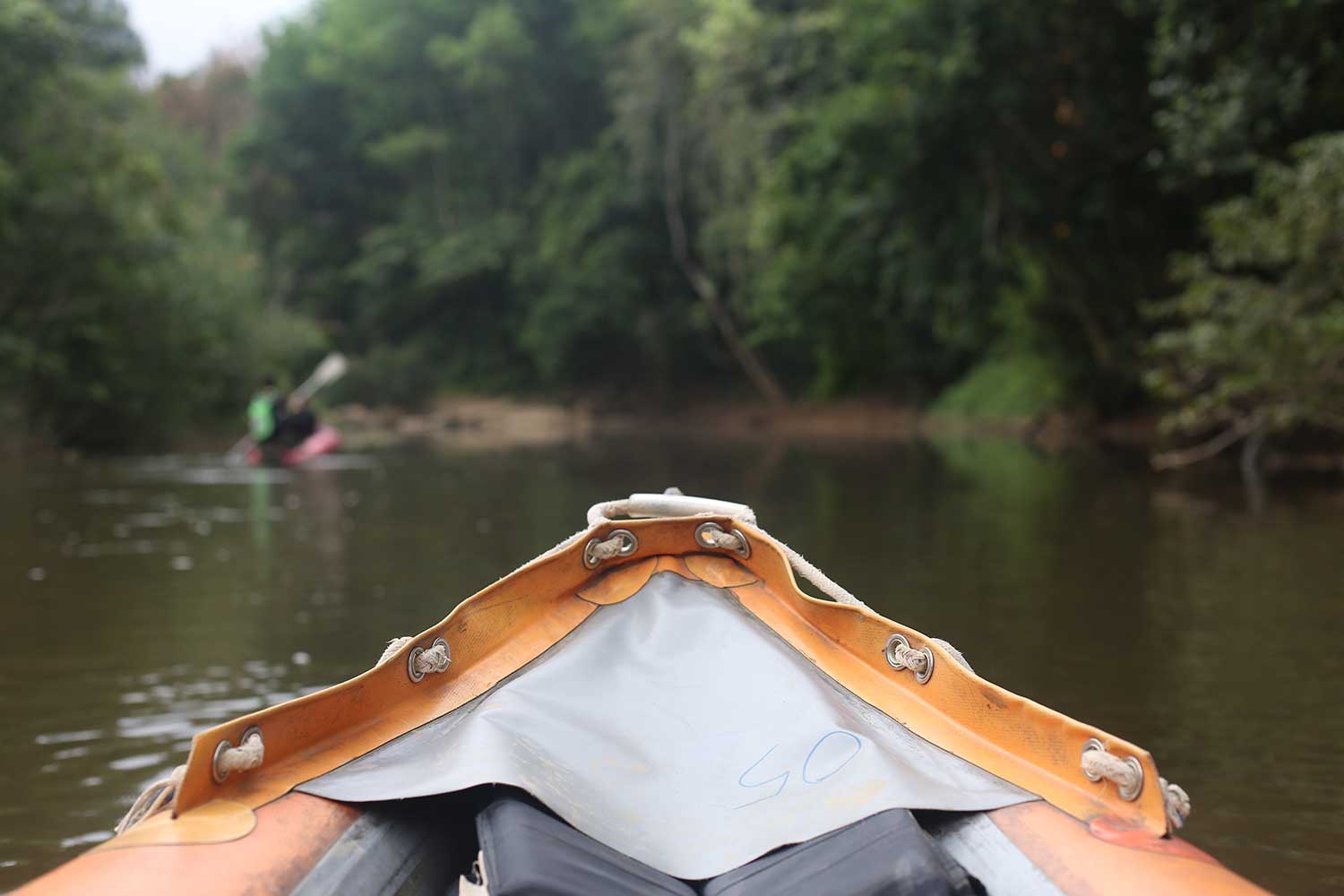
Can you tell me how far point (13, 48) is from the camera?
54.2ft

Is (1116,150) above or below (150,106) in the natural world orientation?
below

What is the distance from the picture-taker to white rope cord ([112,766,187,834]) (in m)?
1.97

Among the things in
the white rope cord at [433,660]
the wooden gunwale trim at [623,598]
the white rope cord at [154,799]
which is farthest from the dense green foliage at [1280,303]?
the white rope cord at [154,799]

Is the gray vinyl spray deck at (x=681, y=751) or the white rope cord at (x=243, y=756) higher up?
the white rope cord at (x=243, y=756)

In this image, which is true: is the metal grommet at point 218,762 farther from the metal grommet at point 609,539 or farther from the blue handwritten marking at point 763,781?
the metal grommet at point 609,539

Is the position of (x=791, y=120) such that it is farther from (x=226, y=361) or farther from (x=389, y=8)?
(x=389, y=8)

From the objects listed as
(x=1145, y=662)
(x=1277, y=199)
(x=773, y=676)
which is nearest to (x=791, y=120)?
(x=1277, y=199)

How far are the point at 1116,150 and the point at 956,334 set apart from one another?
332 centimetres

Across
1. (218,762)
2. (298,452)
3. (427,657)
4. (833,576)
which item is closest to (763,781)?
(427,657)

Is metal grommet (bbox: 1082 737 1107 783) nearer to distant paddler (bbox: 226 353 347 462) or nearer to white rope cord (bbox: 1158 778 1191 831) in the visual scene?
white rope cord (bbox: 1158 778 1191 831)

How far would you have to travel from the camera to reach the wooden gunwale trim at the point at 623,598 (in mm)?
2053

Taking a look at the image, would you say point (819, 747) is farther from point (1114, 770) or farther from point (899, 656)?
point (1114, 770)

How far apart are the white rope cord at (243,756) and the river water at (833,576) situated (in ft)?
4.40

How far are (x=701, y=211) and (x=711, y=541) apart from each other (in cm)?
3008
